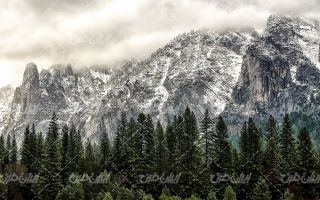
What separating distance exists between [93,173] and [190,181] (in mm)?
21919

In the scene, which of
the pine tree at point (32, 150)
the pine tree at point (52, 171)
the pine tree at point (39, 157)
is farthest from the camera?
the pine tree at point (32, 150)

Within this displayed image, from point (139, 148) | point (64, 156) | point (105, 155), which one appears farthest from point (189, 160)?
point (64, 156)

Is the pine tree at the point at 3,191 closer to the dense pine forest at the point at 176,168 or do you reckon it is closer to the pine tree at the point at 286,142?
the dense pine forest at the point at 176,168

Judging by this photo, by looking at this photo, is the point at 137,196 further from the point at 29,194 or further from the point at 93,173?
the point at 29,194

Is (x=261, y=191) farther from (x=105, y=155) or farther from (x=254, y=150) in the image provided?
(x=105, y=155)

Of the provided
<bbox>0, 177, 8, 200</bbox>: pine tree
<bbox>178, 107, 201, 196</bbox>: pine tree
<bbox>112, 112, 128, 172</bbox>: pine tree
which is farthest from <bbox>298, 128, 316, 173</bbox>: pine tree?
<bbox>0, 177, 8, 200</bbox>: pine tree

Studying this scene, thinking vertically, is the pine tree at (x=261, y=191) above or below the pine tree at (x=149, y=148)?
below

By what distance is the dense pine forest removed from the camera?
337 ft

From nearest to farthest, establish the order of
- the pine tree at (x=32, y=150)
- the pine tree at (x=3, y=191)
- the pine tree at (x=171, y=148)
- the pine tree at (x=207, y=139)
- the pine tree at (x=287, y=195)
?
the pine tree at (x=287, y=195)
the pine tree at (x=3, y=191)
the pine tree at (x=207, y=139)
the pine tree at (x=171, y=148)
the pine tree at (x=32, y=150)

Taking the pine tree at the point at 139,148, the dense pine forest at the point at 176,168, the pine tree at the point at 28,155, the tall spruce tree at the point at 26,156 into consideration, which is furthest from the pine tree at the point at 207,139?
the tall spruce tree at the point at 26,156

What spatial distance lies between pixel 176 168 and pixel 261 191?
66.7ft

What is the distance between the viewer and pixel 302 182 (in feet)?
340

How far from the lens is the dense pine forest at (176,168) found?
102812 millimetres

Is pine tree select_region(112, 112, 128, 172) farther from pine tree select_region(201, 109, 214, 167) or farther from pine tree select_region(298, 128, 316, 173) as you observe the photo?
pine tree select_region(298, 128, 316, 173)
